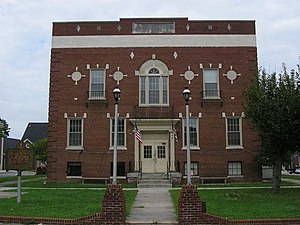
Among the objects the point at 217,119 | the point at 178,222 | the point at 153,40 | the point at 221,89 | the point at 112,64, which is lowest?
the point at 178,222

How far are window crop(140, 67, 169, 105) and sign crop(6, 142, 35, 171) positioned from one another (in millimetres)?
12486

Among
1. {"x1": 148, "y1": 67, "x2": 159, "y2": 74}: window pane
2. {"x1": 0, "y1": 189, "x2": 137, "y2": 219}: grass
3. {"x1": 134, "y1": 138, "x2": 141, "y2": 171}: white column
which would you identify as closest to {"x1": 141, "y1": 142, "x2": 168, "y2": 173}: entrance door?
{"x1": 134, "y1": 138, "x2": 141, "y2": 171}: white column

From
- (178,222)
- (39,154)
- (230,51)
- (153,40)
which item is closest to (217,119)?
(230,51)

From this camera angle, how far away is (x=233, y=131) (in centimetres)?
2805

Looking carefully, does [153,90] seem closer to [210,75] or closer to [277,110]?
[210,75]

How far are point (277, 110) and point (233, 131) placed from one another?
9.02 metres

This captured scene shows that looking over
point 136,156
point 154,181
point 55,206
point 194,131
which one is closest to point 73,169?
point 136,156

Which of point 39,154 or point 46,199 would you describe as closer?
point 46,199

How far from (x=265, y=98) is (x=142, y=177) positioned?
10601 millimetres

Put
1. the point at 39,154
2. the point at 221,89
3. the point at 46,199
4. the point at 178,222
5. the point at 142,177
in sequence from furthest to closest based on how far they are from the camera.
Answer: the point at 39,154, the point at 221,89, the point at 142,177, the point at 46,199, the point at 178,222

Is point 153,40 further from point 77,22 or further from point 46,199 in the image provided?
point 46,199

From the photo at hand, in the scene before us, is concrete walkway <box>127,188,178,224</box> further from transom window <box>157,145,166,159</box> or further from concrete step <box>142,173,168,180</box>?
transom window <box>157,145,166,159</box>

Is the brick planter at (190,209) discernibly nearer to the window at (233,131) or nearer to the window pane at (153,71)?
the window at (233,131)

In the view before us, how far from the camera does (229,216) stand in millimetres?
12477
